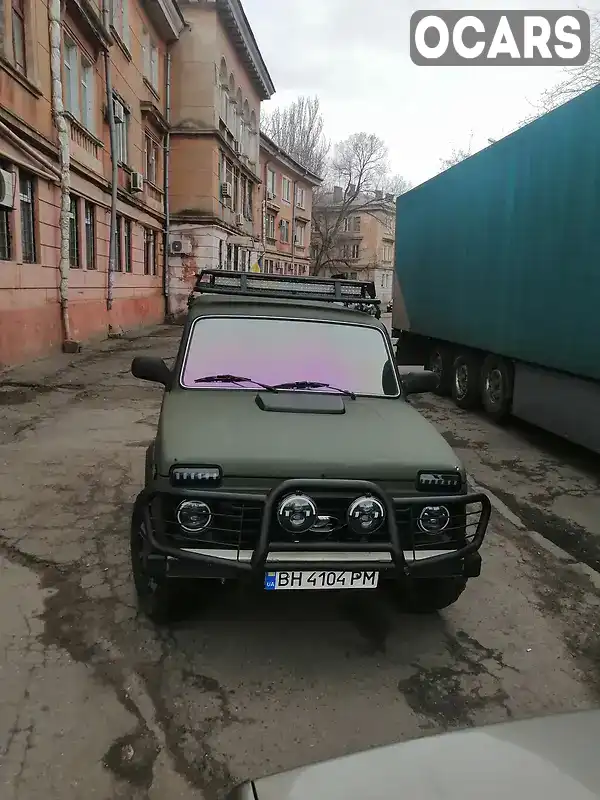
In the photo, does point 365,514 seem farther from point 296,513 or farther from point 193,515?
point 193,515

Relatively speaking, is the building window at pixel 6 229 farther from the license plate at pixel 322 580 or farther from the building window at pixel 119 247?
the license plate at pixel 322 580

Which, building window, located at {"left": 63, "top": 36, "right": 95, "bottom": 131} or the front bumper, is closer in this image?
the front bumper

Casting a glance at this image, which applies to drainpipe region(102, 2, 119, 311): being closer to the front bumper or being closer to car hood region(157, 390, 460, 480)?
car hood region(157, 390, 460, 480)

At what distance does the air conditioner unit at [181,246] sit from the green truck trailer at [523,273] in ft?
54.0

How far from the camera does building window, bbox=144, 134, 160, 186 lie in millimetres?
23486

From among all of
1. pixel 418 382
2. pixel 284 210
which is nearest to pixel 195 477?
pixel 418 382

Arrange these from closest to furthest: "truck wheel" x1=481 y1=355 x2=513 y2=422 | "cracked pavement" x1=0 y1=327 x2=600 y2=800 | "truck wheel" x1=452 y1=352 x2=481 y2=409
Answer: "cracked pavement" x1=0 y1=327 x2=600 y2=800 < "truck wheel" x1=481 y1=355 x2=513 y2=422 < "truck wheel" x1=452 y1=352 x2=481 y2=409

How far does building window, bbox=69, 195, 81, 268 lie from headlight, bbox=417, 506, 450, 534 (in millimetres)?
14036

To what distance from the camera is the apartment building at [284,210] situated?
140ft

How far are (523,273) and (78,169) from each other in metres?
11.5

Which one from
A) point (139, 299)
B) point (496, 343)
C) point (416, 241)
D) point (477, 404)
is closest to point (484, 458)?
point (496, 343)

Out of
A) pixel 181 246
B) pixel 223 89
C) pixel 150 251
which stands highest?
pixel 223 89

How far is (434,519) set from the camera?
3.24 m

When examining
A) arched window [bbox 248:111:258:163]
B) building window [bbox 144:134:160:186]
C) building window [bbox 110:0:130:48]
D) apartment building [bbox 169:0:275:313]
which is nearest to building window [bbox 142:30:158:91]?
apartment building [bbox 169:0:275:313]
